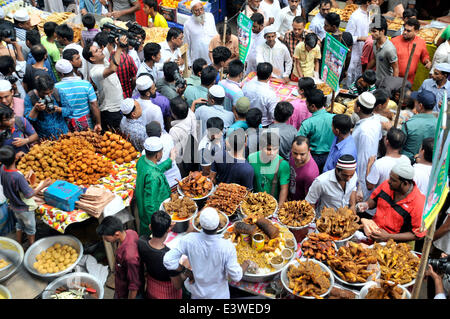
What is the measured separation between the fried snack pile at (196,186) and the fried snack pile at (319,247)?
1.35m

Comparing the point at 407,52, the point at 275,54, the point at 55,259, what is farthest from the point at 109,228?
the point at 407,52

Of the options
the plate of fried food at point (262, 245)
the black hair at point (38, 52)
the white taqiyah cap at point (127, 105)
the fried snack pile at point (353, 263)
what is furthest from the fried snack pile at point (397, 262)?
the black hair at point (38, 52)

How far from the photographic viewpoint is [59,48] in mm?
7426

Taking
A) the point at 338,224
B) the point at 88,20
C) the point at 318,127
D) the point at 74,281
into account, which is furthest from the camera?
the point at 88,20

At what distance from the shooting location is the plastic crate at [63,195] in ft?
15.4

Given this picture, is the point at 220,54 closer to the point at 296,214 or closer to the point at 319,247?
the point at 296,214

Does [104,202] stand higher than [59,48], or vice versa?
[59,48]

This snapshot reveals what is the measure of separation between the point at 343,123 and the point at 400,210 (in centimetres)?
127

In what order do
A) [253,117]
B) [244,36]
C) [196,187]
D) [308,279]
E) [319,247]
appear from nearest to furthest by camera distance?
[308,279] < [319,247] < [196,187] < [253,117] < [244,36]

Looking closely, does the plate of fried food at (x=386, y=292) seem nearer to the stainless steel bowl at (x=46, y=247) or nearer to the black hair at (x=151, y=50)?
the stainless steel bowl at (x=46, y=247)

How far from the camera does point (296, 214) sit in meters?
4.33
